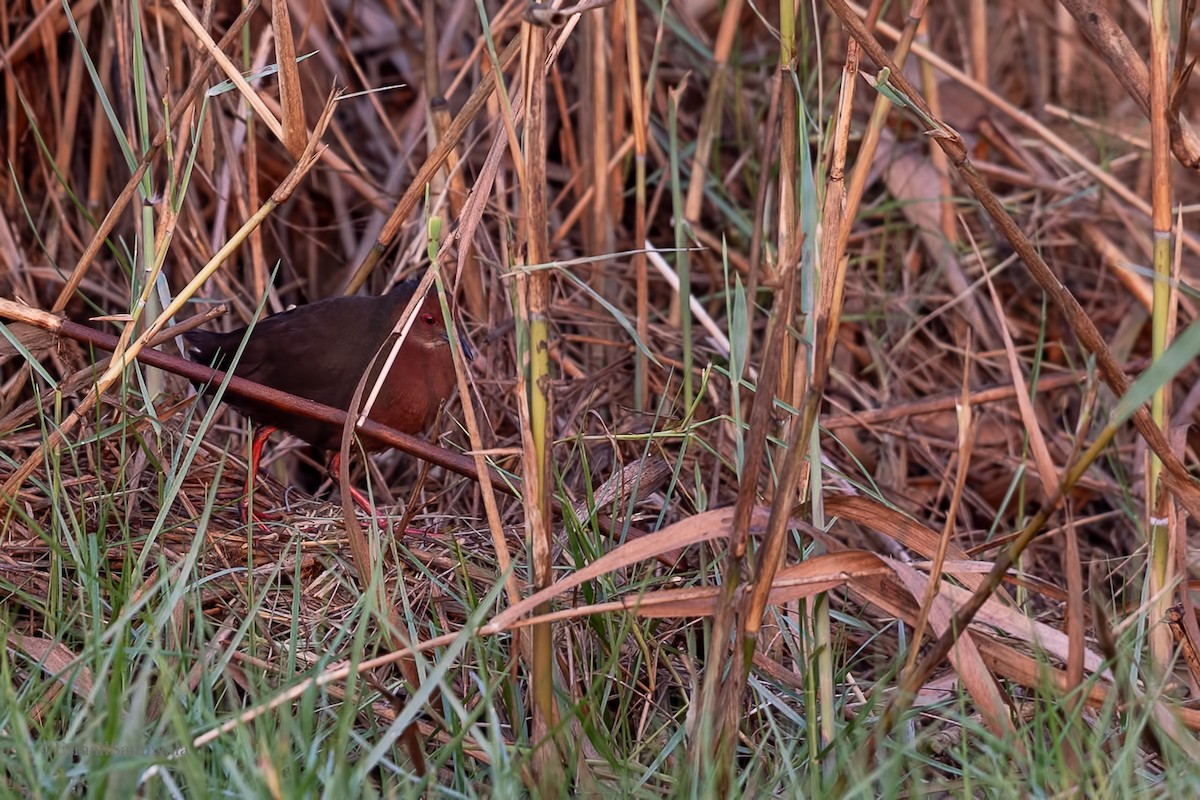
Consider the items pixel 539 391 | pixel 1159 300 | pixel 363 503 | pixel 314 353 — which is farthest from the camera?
pixel 363 503

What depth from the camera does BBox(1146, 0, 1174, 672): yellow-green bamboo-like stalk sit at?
192 cm

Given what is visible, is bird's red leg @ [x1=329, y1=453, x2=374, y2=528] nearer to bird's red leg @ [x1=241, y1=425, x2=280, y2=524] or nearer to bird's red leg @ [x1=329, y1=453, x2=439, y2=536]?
bird's red leg @ [x1=329, y1=453, x2=439, y2=536]

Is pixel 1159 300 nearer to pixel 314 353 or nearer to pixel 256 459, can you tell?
pixel 314 353

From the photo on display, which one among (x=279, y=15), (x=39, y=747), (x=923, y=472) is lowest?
(x=923, y=472)

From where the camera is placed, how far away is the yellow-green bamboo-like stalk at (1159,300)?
1.92m

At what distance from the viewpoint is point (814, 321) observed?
1.90m

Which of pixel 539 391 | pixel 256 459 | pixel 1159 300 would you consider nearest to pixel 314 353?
pixel 256 459

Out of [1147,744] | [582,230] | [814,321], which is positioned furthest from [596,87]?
[1147,744]

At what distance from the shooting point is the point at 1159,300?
201 centimetres

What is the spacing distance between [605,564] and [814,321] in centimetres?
48

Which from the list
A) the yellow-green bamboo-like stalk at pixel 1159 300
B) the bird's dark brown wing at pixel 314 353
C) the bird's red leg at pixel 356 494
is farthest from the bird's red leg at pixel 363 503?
the yellow-green bamboo-like stalk at pixel 1159 300

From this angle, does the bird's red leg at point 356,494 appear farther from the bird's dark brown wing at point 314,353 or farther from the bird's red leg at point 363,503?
the bird's dark brown wing at point 314,353

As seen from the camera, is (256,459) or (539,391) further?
(256,459)

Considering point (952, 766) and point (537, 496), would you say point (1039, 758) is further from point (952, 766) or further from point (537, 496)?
point (537, 496)
